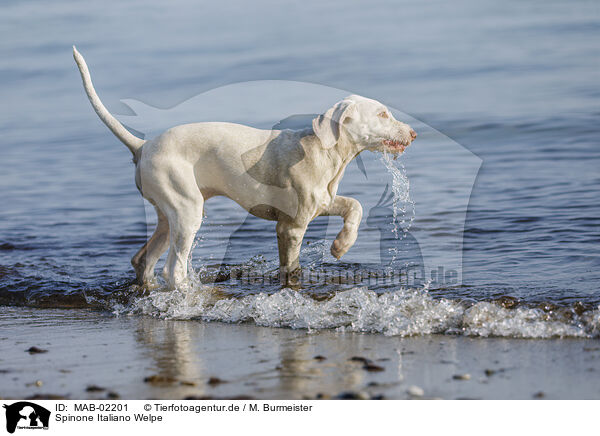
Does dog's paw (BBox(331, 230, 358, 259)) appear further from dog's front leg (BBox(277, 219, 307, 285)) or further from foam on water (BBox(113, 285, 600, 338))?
foam on water (BBox(113, 285, 600, 338))

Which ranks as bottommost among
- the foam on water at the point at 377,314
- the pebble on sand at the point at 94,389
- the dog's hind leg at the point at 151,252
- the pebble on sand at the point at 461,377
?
the pebble on sand at the point at 94,389

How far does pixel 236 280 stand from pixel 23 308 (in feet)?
5.53

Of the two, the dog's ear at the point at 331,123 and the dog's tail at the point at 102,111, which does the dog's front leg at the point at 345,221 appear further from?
the dog's tail at the point at 102,111

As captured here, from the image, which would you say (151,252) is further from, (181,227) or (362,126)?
(362,126)

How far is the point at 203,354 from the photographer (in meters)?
4.47

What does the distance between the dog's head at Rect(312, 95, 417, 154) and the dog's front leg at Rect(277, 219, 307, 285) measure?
2.35 ft

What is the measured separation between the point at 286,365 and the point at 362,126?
6.80 ft

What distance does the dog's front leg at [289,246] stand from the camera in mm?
5883

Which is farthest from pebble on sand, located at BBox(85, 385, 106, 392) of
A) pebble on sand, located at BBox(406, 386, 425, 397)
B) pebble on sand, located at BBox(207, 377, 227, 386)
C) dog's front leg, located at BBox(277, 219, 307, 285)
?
dog's front leg, located at BBox(277, 219, 307, 285)

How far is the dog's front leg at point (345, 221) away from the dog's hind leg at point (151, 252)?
125 centimetres

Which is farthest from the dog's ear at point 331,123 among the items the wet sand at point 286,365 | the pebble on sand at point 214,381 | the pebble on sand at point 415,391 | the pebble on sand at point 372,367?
the pebble on sand at point 415,391
